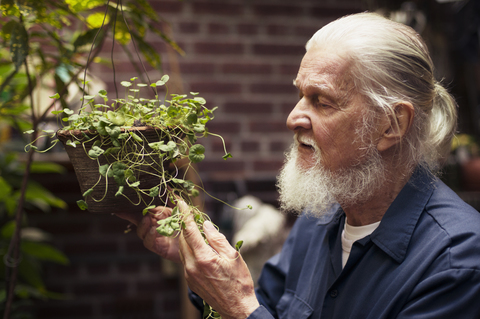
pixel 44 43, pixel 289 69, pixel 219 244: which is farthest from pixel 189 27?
pixel 219 244

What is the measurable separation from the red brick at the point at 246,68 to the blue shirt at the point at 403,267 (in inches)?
54.6

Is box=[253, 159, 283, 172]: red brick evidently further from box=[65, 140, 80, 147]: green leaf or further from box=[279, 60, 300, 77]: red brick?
box=[65, 140, 80, 147]: green leaf

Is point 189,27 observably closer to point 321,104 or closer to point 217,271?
point 321,104

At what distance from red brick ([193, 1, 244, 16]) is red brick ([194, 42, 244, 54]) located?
0.56ft

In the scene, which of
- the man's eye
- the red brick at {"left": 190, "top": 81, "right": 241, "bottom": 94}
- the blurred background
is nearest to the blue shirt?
the man's eye

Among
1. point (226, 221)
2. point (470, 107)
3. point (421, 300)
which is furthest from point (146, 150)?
point (470, 107)

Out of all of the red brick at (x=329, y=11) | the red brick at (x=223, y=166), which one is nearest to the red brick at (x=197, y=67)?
the red brick at (x=223, y=166)

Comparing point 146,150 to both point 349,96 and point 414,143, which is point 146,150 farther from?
point 414,143

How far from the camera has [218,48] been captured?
2383 mm

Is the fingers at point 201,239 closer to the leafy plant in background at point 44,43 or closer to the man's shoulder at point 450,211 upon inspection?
the leafy plant in background at point 44,43

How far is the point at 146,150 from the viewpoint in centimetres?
84

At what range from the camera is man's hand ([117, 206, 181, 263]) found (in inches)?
40.0

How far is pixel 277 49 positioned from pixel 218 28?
373 millimetres

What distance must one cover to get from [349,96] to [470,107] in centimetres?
221
